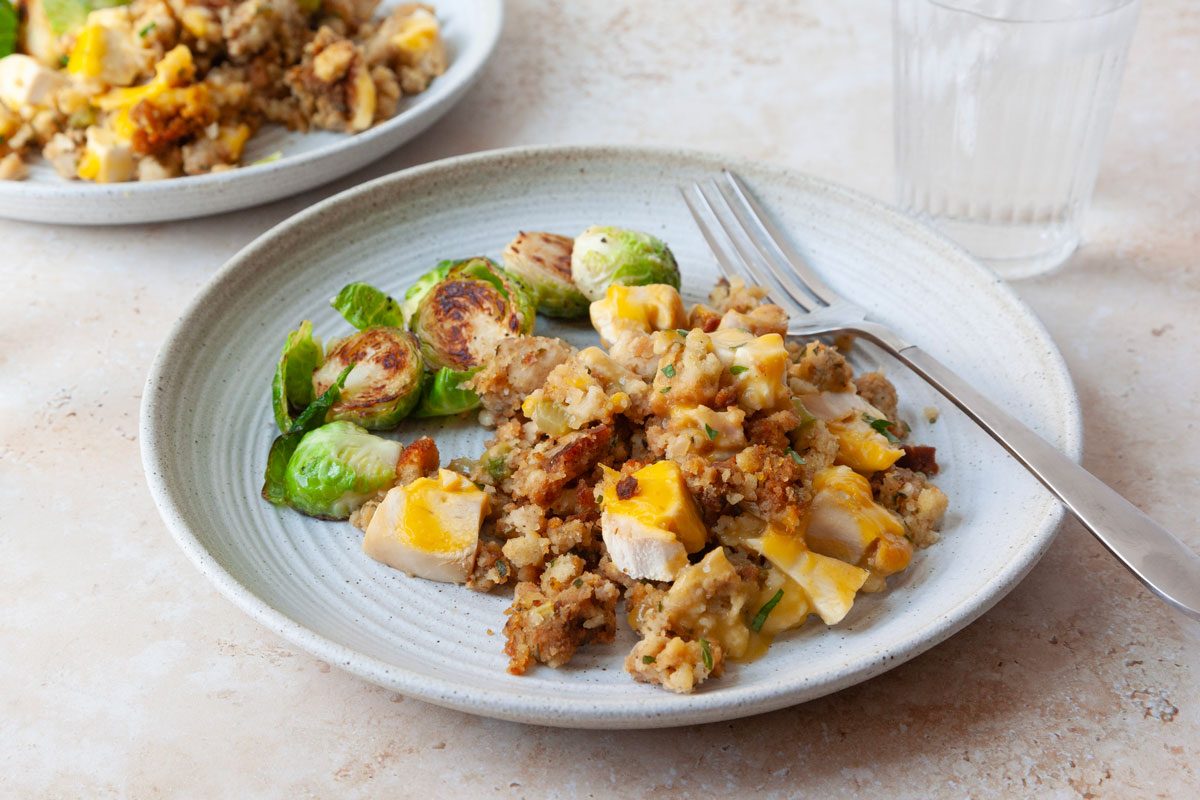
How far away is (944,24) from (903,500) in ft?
5.28

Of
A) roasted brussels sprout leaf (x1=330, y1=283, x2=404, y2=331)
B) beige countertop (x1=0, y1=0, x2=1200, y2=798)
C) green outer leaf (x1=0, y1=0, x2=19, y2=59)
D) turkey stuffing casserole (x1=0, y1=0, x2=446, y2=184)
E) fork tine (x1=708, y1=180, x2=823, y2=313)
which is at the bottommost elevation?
beige countertop (x1=0, y1=0, x2=1200, y2=798)

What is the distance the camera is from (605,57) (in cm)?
502

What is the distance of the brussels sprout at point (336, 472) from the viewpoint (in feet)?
9.02

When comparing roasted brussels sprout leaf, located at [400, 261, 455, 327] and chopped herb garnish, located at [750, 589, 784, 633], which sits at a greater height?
roasted brussels sprout leaf, located at [400, 261, 455, 327]

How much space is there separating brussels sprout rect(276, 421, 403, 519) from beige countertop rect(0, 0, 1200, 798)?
31 cm

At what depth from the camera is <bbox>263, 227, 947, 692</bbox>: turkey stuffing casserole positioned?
7.84 feet

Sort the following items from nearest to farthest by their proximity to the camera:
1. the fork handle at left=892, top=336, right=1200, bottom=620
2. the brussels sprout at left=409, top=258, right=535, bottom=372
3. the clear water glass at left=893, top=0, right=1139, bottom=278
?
the fork handle at left=892, top=336, right=1200, bottom=620 → the brussels sprout at left=409, top=258, right=535, bottom=372 → the clear water glass at left=893, top=0, right=1139, bottom=278

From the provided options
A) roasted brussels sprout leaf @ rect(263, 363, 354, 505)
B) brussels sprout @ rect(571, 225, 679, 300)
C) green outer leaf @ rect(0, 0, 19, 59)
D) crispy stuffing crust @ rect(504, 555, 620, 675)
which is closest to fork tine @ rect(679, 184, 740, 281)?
brussels sprout @ rect(571, 225, 679, 300)

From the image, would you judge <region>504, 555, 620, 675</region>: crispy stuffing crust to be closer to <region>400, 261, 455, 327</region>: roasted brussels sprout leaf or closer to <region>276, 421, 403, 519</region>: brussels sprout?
<region>276, 421, 403, 519</region>: brussels sprout

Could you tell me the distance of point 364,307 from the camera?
324 centimetres

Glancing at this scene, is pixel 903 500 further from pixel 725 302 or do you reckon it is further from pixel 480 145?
pixel 480 145

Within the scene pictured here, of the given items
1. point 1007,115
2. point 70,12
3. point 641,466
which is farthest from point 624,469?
point 70,12

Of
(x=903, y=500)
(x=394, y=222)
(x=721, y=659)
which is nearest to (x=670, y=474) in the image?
(x=721, y=659)

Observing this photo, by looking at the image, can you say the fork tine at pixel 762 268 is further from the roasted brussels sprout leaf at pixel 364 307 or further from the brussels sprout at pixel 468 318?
the roasted brussels sprout leaf at pixel 364 307
